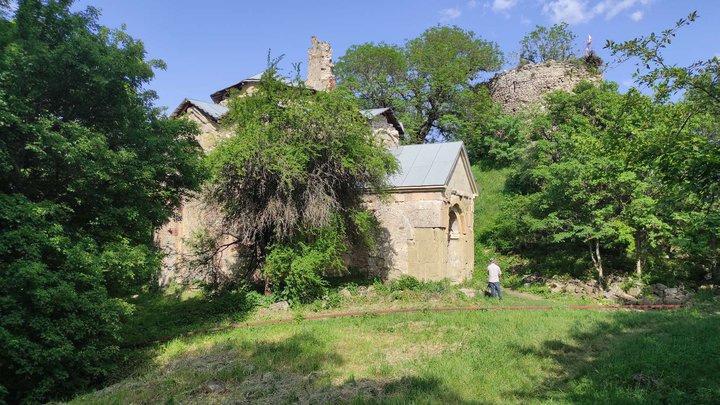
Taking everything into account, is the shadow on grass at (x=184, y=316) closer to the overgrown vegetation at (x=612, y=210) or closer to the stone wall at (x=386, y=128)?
the overgrown vegetation at (x=612, y=210)

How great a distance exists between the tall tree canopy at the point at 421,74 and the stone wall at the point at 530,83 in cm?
225

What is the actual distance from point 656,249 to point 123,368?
16855 millimetres

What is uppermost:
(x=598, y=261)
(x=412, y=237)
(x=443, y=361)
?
(x=412, y=237)

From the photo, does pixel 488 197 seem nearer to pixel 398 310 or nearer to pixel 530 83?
pixel 530 83

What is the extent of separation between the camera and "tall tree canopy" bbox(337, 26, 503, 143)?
100 feet

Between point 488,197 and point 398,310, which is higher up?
point 488,197

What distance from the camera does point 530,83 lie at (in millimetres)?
29422

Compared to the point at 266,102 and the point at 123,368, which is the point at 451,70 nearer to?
the point at 266,102

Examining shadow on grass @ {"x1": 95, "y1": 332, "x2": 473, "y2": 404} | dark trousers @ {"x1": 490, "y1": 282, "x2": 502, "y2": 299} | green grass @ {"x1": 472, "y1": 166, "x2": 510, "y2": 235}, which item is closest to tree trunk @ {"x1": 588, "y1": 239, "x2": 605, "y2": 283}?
dark trousers @ {"x1": 490, "y1": 282, "x2": 502, "y2": 299}

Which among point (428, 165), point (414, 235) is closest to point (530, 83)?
point (428, 165)

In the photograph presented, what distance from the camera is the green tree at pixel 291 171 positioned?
12.3 metres

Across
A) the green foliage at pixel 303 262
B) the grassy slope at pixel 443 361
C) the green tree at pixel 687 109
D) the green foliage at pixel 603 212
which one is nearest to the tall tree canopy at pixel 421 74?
the green foliage at pixel 603 212

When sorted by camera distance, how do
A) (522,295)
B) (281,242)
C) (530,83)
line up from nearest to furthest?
(281,242) → (522,295) → (530,83)

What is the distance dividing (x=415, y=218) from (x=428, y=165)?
7.26ft
